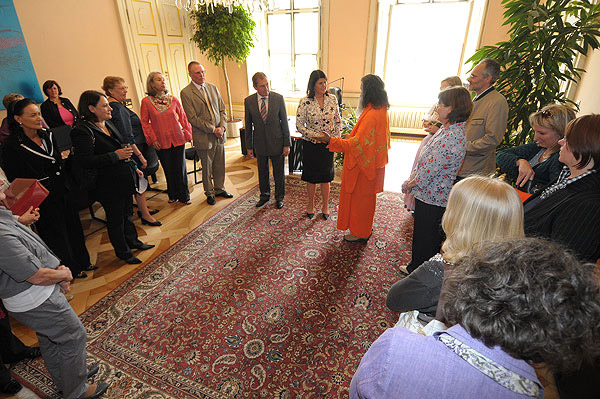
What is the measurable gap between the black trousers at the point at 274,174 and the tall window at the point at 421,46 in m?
4.40

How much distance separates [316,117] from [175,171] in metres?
2.10

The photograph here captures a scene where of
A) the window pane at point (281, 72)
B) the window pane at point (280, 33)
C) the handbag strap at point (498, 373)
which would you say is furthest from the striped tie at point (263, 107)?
the window pane at point (280, 33)

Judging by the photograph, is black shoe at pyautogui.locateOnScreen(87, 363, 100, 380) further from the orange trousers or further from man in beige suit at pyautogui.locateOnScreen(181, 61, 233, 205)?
man in beige suit at pyautogui.locateOnScreen(181, 61, 233, 205)

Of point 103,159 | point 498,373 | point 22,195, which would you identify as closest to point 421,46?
point 103,159

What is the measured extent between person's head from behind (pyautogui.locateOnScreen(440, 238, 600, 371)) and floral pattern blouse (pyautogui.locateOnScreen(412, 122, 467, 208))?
1.41 meters

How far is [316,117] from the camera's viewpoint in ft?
10.7

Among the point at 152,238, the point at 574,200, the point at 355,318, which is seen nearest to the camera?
the point at 574,200

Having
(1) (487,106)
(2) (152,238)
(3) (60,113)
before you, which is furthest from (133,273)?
(1) (487,106)

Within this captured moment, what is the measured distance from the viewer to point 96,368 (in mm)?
1942

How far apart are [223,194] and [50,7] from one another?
3595 mm

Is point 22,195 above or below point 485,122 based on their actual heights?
below

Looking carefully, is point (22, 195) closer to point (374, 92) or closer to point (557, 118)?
point (374, 92)

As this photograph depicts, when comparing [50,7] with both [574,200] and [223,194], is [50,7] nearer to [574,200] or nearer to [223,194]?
[223,194]

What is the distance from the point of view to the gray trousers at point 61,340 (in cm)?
147
